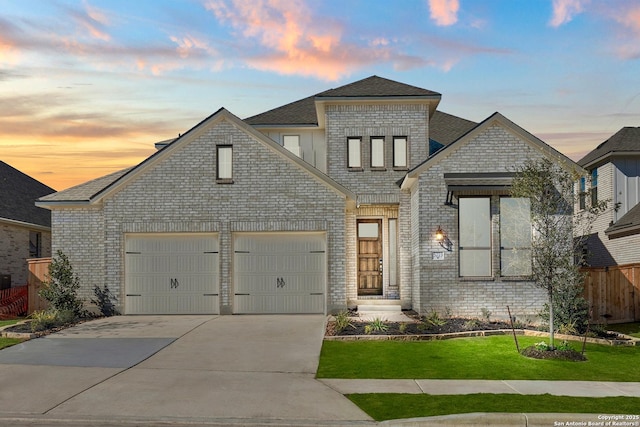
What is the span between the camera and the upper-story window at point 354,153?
25.8 meters

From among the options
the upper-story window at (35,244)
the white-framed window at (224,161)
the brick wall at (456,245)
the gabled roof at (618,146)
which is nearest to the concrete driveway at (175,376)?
the brick wall at (456,245)

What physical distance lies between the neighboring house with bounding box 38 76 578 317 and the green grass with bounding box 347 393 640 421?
1004cm

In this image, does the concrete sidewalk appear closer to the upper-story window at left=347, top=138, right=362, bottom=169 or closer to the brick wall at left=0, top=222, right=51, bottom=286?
the upper-story window at left=347, top=138, right=362, bottom=169

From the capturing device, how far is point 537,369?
14.4m

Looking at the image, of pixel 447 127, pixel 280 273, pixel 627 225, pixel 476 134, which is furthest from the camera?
pixel 447 127

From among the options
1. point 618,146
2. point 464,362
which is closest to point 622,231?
point 618,146

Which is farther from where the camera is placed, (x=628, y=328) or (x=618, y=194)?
(x=618, y=194)

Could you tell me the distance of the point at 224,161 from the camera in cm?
2298

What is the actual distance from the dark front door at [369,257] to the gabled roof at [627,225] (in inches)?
380

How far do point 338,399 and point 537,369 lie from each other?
492cm

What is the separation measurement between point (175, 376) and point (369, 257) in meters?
13.4

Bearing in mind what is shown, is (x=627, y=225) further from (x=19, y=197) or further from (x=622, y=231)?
(x=19, y=197)

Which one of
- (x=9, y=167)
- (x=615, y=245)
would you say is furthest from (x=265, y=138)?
(x=9, y=167)

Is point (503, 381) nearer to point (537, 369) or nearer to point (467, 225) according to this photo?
point (537, 369)
